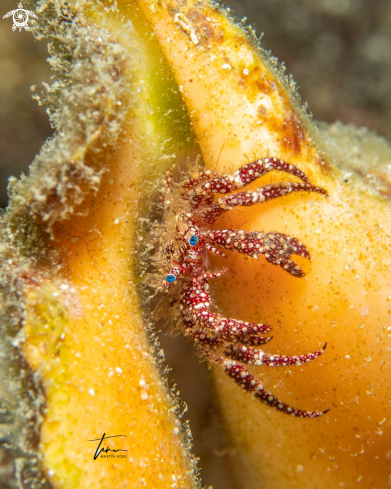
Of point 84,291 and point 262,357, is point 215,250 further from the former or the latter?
point 84,291

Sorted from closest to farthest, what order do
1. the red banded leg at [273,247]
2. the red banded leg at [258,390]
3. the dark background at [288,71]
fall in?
the red banded leg at [273,247], the red banded leg at [258,390], the dark background at [288,71]

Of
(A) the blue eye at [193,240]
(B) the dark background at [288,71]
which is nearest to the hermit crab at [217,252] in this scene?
(A) the blue eye at [193,240]

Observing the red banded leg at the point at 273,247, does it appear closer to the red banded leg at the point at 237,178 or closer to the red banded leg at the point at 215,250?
the red banded leg at the point at 215,250

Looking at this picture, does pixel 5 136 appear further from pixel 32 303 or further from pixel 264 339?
pixel 264 339

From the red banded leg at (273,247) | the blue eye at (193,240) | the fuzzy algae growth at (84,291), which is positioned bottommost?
the fuzzy algae growth at (84,291)

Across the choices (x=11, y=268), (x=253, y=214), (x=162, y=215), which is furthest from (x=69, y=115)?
(x=253, y=214)
